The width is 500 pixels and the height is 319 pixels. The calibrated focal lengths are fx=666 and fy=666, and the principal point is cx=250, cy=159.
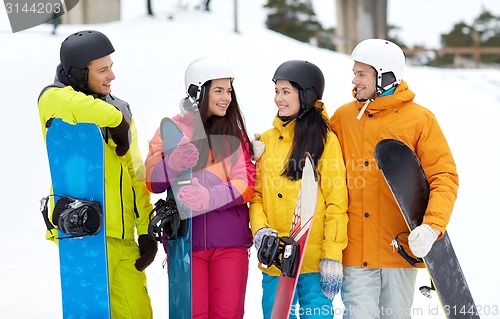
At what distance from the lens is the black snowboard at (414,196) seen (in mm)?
3408

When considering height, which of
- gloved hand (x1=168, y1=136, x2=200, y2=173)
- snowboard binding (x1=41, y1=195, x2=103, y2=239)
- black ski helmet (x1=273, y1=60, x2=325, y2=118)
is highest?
black ski helmet (x1=273, y1=60, x2=325, y2=118)

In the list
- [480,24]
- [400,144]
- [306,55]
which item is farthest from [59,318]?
[480,24]

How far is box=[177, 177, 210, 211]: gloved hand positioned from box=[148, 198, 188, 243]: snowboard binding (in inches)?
3.5

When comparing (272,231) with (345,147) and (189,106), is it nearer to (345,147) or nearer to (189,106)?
(345,147)

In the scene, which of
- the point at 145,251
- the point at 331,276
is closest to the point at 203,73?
the point at 145,251

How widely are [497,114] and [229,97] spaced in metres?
8.57

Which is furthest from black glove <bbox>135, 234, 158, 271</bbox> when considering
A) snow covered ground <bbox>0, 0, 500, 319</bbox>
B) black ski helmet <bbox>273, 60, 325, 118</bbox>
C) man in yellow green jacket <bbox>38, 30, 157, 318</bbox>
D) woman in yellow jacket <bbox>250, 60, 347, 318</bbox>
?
snow covered ground <bbox>0, 0, 500, 319</bbox>

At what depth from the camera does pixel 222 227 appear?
→ 3609 mm

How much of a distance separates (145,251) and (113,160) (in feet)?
1.85

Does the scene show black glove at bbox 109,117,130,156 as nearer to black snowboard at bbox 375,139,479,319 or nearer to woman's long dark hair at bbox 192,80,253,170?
woman's long dark hair at bbox 192,80,253,170

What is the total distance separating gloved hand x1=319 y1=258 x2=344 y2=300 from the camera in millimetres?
3400

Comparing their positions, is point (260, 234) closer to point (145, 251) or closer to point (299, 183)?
point (299, 183)

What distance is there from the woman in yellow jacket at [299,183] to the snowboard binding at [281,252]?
0.07 meters

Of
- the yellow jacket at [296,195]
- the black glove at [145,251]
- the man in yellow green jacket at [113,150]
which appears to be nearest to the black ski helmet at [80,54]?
the man in yellow green jacket at [113,150]
